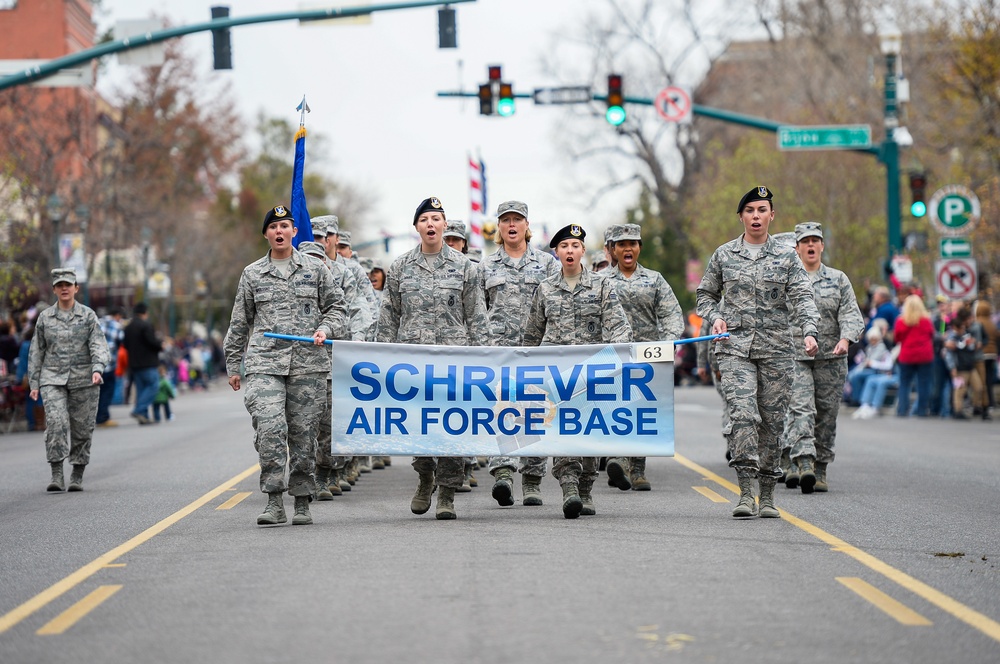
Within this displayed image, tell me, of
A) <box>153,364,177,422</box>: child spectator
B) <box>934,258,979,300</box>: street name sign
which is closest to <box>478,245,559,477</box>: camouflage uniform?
<box>934,258,979,300</box>: street name sign

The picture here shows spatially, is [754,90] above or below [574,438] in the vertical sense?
above

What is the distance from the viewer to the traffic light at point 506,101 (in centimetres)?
2761

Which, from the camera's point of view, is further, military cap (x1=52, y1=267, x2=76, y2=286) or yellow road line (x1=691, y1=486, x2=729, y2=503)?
military cap (x1=52, y1=267, x2=76, y2=286)

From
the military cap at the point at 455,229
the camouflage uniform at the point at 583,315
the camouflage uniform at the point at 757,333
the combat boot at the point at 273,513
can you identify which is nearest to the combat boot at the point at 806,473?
the camouflage uniform at the point at 757,333

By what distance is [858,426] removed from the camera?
76.1ft

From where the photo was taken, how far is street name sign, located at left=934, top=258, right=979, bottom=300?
25.8m

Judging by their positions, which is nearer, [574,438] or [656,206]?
[574,438]

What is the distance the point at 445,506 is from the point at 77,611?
385 centimetres

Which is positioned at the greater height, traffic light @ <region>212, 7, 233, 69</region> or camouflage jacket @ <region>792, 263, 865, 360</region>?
traffic light @ <region>212, 7, 233, 69</region>

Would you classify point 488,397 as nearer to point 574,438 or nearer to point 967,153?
point 574,438

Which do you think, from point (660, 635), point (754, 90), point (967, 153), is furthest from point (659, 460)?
point (754, 90)

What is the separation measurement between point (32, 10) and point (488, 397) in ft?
185

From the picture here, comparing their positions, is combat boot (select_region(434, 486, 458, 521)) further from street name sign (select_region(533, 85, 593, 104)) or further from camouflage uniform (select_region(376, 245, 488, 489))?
street name sign (select_region(533, 85, 593, 104))

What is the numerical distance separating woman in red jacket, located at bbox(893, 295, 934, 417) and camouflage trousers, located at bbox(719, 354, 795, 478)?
13686mm
